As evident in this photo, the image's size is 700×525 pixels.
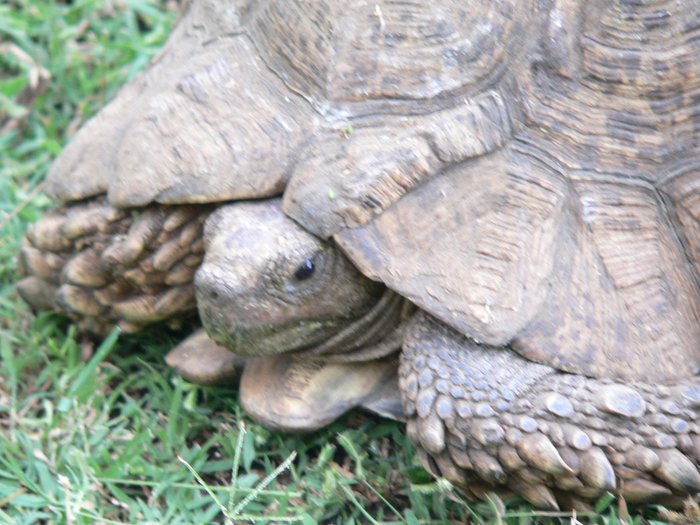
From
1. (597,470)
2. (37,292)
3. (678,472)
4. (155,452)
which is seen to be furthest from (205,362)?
(678,472)

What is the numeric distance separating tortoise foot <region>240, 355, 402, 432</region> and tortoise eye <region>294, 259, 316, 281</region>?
325mm

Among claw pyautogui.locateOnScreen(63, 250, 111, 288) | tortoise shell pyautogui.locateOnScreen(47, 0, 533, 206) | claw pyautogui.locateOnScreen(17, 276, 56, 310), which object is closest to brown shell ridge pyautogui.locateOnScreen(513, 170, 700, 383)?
tortoise shell pyautogui.locateOnScreen(47, 0, 533, 206)

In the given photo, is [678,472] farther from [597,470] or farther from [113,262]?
[113,262]

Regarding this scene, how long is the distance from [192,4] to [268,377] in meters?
1.06

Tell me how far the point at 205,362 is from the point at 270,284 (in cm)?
43

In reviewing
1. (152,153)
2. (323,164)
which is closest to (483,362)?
(323,164)

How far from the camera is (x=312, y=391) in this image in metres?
2.80

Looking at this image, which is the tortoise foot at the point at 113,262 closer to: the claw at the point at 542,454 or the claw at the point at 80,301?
the claw at the point at 80,301

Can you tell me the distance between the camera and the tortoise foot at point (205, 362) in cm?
289

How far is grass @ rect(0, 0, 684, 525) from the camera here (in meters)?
2.66

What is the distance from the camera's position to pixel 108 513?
8.87 ft

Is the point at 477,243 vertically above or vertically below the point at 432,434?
above

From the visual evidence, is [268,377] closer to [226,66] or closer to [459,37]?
[226,66]

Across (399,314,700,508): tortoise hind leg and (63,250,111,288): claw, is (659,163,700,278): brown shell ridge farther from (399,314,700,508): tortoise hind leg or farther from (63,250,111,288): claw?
(63,250,111,288): claw
